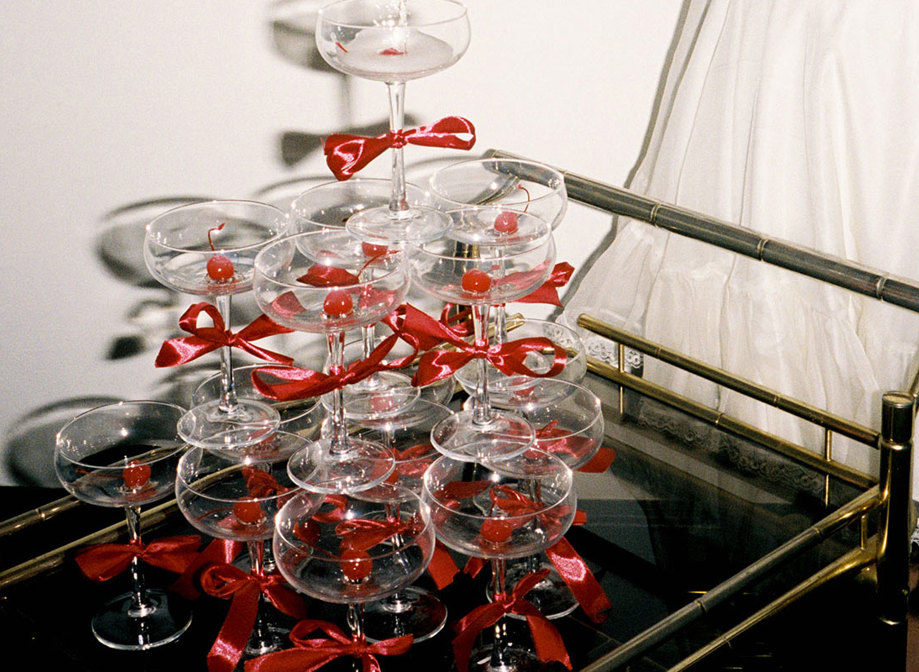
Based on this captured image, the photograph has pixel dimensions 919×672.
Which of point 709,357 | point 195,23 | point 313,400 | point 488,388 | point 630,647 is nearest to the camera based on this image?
point 630,647

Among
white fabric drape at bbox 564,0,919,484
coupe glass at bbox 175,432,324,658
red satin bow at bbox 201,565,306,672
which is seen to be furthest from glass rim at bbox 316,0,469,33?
white fabric drape at bbox 564,0,919,484

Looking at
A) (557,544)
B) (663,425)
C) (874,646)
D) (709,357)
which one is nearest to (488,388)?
(557,544)

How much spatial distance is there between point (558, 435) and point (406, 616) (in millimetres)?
231

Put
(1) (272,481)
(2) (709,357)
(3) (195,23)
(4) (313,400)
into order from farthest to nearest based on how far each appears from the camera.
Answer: (2) (709,357)
(3) (195,23)
(4) (313,400)
(1) (272,481)

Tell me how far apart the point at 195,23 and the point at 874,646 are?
1.05 meters

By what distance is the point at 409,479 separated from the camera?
1088mm

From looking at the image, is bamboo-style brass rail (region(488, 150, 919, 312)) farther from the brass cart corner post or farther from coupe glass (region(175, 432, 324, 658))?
coupe glass (region(175, 432, 324, 658))

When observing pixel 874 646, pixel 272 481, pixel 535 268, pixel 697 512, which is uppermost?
pixel 535 268

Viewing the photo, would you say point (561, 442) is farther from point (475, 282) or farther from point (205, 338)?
point (205, 338)

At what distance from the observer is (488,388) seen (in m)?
1.18

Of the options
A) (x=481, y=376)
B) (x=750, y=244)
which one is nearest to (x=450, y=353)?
(x=481, y=376)

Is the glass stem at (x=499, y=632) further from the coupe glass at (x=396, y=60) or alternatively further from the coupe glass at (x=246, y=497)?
the coupe glass at (x=396, y=60)

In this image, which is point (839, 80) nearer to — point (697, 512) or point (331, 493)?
point (697, 512)

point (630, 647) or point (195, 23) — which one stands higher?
point (195, 23)
